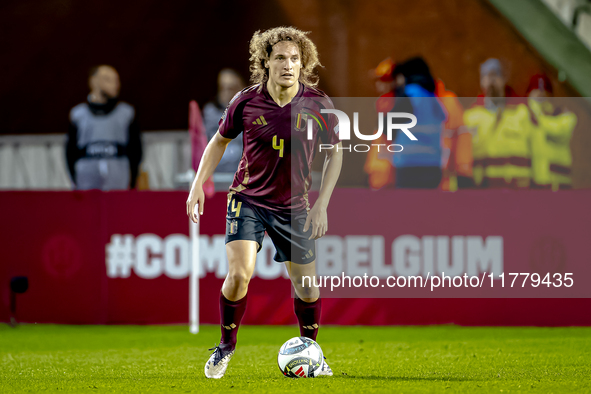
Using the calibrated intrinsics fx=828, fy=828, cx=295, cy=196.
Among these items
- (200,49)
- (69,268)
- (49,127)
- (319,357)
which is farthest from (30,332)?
(200,49)

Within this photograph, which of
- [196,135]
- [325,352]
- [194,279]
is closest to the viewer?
[325,352]

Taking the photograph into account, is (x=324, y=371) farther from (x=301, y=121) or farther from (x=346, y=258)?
(x=346, y=258)

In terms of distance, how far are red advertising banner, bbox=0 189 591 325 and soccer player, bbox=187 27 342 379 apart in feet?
8.54

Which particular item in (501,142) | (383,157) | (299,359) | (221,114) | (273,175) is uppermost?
(221,114)

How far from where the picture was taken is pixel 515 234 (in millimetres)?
7473

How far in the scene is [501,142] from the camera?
762 centimetres

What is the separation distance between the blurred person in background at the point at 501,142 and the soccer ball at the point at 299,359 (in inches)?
135

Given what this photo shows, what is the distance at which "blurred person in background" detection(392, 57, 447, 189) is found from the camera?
24.5 feet

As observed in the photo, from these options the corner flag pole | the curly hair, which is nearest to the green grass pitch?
the corner flag pole

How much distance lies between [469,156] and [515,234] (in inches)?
32.4

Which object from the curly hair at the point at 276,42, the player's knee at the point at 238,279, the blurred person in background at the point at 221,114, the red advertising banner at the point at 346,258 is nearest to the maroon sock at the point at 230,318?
the player's knee at the point at 238,279

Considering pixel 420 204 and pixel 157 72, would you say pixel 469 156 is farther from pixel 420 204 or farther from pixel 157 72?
pixel 157 72

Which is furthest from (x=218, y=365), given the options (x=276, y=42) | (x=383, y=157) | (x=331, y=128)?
(x=383, y=157)

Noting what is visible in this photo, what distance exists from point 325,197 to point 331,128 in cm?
47
